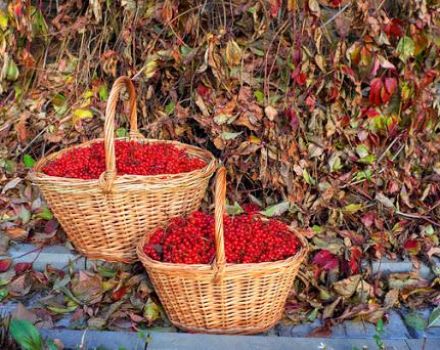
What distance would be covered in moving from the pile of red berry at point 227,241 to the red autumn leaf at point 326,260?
298mm

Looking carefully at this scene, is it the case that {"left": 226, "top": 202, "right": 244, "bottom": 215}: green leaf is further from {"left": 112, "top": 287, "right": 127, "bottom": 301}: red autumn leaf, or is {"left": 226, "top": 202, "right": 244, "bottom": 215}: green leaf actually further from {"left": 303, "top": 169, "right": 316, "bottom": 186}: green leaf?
{"left": 112, "top": 287, "right": 127, "bottom": 301}: red autumn leaf

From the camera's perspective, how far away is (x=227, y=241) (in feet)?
6.81

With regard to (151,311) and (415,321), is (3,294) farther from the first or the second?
(415,321)

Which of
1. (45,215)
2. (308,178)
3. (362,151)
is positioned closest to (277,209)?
(308,178)

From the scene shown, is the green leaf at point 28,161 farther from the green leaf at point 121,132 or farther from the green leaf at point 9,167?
the green leaf at point 121,132

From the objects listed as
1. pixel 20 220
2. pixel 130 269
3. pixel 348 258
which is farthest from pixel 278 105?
pixel 20 220

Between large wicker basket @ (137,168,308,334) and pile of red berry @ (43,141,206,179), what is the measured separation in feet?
1.03

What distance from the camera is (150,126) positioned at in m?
2.88

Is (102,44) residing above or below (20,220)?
above

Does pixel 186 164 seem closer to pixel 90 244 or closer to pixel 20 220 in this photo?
pixel 90 244

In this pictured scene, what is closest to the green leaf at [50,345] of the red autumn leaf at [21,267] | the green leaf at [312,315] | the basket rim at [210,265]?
the basket rim at [210,265]

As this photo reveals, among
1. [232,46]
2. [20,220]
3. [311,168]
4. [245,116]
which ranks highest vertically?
[232,46]

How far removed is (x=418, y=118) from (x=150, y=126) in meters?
1.19

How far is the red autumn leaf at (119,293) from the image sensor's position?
7.57ft
